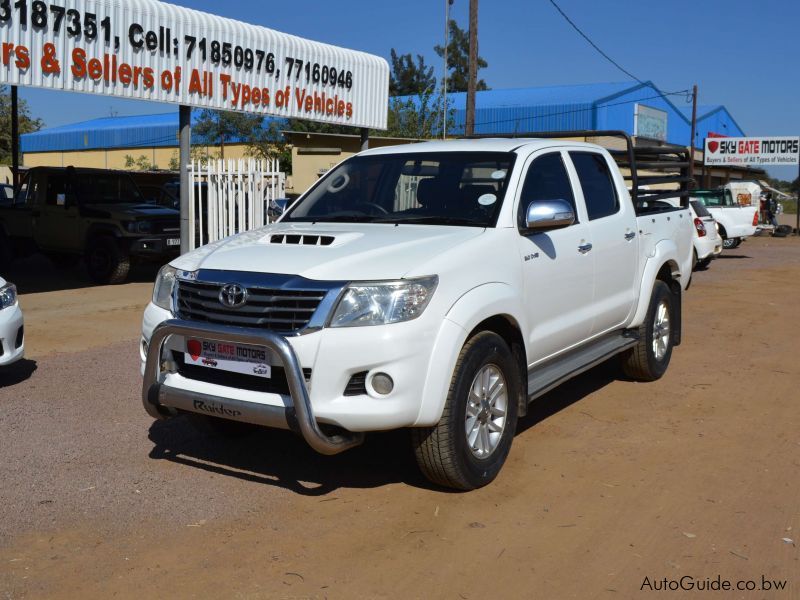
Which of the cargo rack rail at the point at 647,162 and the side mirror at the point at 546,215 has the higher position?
the cargo rack rail at the point at 647,162

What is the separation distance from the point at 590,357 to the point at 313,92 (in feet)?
36.7

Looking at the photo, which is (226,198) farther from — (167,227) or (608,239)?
(608,239)

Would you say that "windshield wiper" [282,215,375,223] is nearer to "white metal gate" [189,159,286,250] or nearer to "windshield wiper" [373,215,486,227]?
"windshield wiper" [373,215,486,227]

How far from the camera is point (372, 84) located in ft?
58.5

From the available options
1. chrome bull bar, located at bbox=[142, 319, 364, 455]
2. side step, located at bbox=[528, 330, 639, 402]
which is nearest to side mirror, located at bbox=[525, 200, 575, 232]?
side step, located at bbox=[528, 330, 639, 402]

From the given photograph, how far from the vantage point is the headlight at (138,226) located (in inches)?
559

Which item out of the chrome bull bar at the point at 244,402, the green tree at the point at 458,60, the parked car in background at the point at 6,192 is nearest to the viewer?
the chrome bull bar at the point at 244,402

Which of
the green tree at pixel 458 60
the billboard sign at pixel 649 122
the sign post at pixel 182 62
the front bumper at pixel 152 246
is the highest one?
the green tree at pixel 458 60

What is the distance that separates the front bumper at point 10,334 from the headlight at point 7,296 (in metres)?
0.04

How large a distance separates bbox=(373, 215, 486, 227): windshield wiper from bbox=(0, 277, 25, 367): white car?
11.0ft

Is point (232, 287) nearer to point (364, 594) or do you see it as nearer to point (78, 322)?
point (364, 594)

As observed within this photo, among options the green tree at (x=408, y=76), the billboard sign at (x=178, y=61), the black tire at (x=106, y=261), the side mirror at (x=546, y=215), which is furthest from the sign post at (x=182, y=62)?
the green tree at (x=408, y=76)

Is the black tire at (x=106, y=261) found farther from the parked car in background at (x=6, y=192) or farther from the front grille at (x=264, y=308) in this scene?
the front grille at (x=264, y=308)

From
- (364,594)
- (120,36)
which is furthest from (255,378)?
(120,36)
